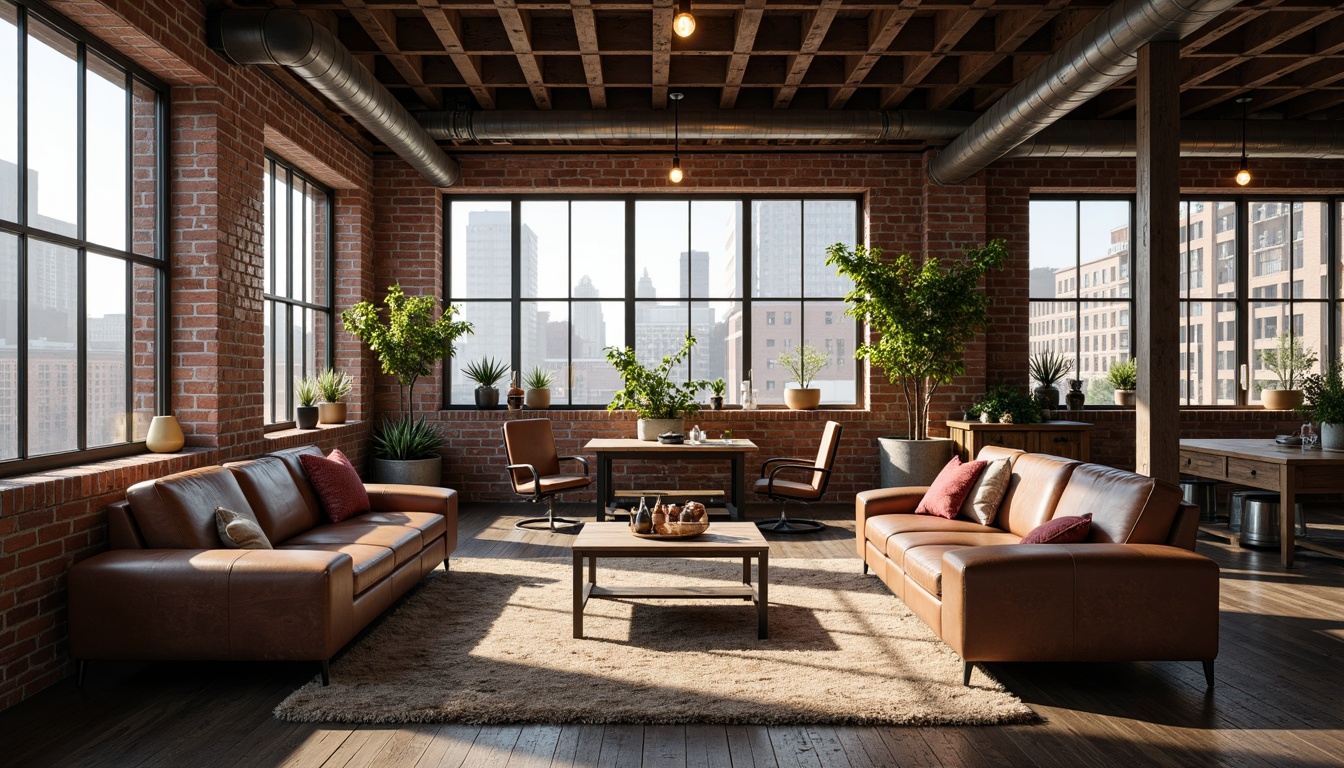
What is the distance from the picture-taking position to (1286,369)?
9.02 meters

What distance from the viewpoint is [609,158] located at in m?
8.80

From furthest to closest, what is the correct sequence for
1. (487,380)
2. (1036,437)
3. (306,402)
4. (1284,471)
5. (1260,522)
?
(487,380), (1036,437), (306,402), (1260,522), (1284,471)

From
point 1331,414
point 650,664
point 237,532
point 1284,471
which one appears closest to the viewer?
point 650,664

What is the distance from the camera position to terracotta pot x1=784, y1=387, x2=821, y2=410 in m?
8.77

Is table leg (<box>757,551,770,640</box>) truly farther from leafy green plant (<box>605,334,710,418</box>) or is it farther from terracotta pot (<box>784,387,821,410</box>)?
terracotta pot (<box>784,387,821,410</box>)

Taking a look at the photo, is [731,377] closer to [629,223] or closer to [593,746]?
[629,223]

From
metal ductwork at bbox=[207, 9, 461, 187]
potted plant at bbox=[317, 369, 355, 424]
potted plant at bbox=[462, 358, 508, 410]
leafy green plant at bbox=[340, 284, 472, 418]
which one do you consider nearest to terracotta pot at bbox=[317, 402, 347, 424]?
potted plant at bbox=[317, 369, 355, 424]

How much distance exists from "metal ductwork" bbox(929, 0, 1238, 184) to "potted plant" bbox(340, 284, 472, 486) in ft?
16.2

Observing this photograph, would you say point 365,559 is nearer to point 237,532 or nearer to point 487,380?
point 237,532

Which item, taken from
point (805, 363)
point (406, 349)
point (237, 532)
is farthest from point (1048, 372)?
point (237, 532)

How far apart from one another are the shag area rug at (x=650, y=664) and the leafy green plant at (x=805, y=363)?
376 centimetres

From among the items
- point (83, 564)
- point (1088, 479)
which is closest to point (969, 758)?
point (1088, 479)

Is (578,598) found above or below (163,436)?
below

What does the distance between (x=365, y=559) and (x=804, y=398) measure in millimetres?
5447
